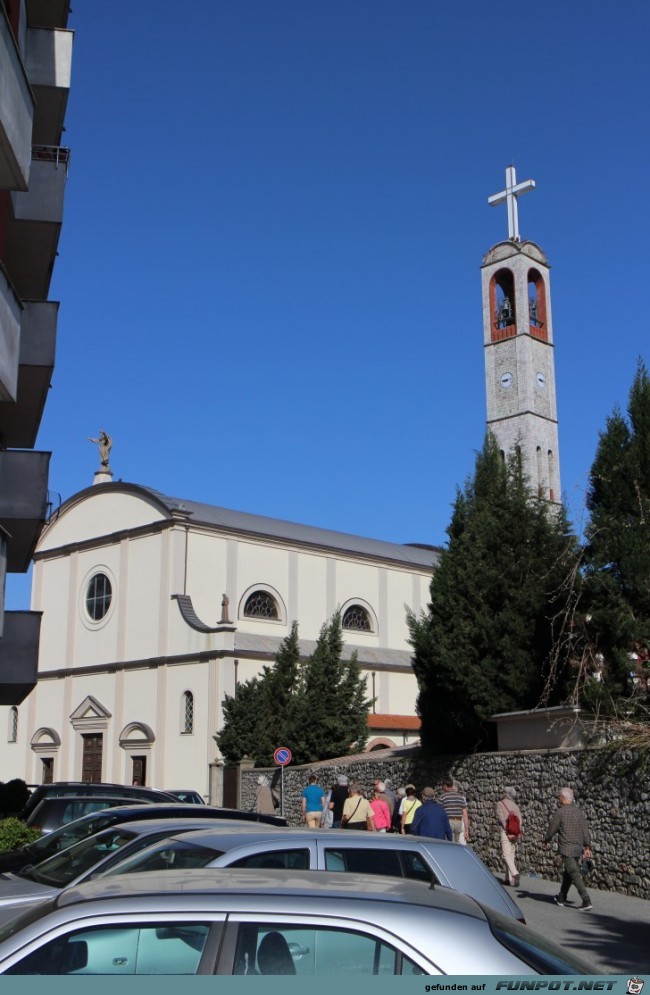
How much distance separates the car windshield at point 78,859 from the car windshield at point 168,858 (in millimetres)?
1271

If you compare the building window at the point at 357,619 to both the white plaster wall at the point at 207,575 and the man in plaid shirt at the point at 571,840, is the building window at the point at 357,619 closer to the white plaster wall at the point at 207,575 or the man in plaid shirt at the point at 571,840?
the white plaster wall at the point at 207,575

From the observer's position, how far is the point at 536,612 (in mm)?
21031

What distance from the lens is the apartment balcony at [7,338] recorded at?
39.3ft

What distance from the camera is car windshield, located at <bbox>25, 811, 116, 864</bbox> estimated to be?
1050 centimetres

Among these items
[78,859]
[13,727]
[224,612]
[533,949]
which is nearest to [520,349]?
[224,612]

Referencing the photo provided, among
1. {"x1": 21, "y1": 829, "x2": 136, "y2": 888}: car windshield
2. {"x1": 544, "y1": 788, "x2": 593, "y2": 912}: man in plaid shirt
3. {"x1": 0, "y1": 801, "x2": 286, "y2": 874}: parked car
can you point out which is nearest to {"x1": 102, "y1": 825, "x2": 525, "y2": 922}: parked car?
{"x1": 21, "y1": 829, "x2": 136, "y2": 888}: car windshield

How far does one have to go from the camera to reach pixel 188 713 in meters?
37.6

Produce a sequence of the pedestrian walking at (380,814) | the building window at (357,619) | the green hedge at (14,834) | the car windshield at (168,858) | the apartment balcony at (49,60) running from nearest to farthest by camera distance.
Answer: the car windshield at (168,858) → the green hedge at (14,834) → the apartment balcony at (49,60) → the pedestrian walking at (380,814) → the building window at (357,619)

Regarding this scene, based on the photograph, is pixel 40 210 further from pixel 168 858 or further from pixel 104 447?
pixel 104 447

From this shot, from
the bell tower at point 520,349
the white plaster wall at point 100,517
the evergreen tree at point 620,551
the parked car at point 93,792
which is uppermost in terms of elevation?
the bell tower at point 520,349

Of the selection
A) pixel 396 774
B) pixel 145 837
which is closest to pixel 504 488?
pixel 396 774

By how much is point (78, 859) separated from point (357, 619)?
3655cm

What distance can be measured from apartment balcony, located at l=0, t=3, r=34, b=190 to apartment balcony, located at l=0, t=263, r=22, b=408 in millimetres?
1104

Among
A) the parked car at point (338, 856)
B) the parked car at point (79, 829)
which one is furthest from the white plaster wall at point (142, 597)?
the parked car at point (338, 856)
